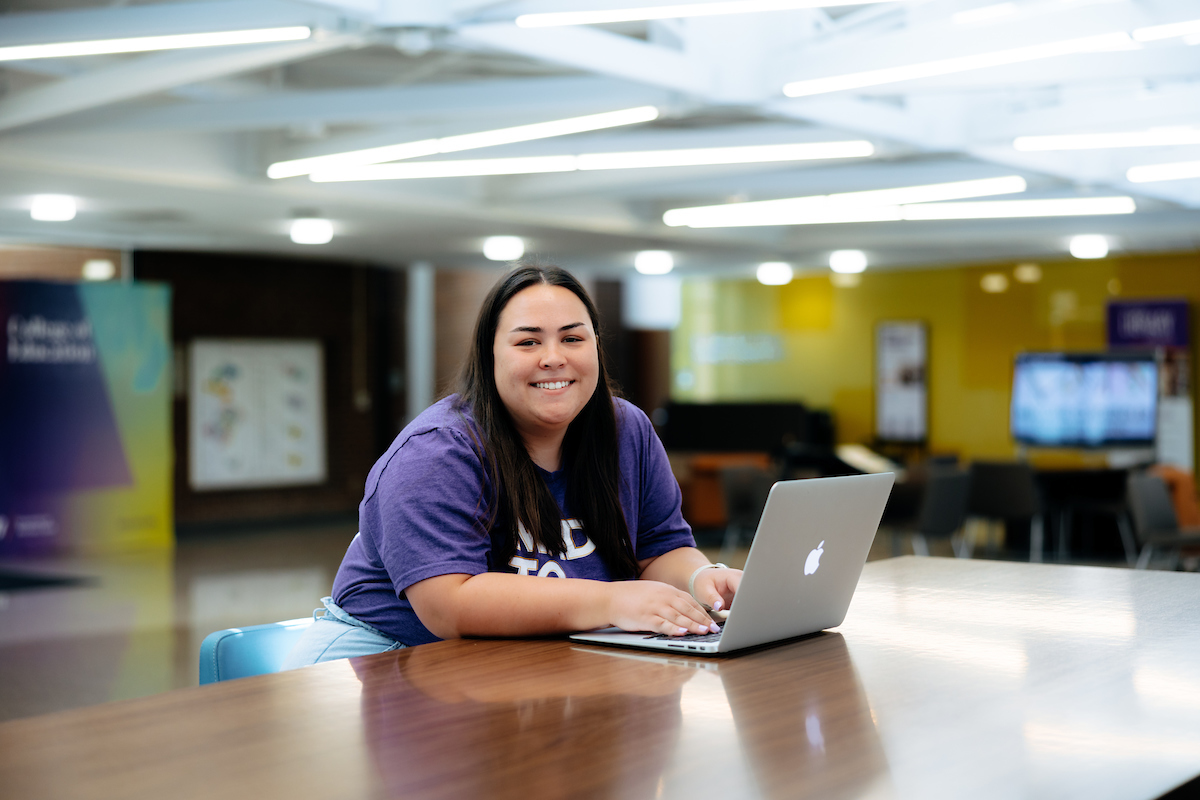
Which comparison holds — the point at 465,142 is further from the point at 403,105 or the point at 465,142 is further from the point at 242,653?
the point at 242,653

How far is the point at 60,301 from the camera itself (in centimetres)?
1025

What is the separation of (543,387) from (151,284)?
9.75m

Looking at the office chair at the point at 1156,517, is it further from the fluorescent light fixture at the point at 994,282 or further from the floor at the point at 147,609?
the fluorescent light fixture at the point at 994,282

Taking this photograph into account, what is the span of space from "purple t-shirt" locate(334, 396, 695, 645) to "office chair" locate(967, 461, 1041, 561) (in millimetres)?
7475

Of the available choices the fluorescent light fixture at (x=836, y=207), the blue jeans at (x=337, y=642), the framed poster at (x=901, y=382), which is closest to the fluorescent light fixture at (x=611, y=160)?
the fluorescent light fixture at (x=836, y=207)

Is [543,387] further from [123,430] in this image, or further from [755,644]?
[123,430]

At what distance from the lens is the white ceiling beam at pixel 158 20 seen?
4.17 meters

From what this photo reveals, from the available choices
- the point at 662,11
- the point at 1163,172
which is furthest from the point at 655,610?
the point at 1163,172

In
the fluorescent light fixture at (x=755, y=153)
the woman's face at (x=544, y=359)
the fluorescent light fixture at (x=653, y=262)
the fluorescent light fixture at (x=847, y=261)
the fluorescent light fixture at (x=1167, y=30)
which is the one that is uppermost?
the fluorescent light fixture at (x=653, y=262)

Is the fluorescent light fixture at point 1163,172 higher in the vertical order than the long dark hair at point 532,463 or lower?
higher

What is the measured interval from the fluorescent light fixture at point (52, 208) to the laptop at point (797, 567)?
25.3 feet

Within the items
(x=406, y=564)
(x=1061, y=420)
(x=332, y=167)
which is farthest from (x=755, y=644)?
(x=1061, y=420)

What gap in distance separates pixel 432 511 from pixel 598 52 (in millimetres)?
3073

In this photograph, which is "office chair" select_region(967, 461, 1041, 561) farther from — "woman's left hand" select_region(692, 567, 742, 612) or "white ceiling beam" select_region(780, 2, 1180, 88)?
"woman's left hand" select_region(692, 567, 742, 612)
